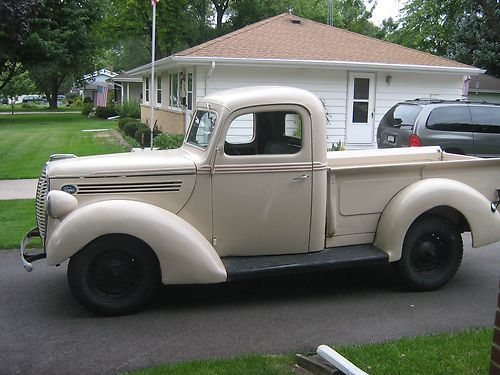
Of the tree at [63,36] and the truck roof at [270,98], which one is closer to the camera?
the truck roof at [270,98]

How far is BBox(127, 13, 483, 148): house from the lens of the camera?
51.0ft

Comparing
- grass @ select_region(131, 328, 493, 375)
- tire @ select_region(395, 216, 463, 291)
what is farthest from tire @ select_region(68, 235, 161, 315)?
tire @ select_region(395, 216, 463, 291)

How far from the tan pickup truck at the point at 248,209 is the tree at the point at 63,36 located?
23.3 metres

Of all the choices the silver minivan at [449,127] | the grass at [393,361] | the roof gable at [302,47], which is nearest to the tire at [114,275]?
the grass at [393,361]

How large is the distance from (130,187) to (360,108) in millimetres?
13014

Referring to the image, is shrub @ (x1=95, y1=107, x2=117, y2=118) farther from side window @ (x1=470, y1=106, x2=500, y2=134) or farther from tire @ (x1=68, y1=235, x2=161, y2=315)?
tire @ (x1=68, y1=235, x2=161, y2=315)

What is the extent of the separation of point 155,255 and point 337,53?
12.8m

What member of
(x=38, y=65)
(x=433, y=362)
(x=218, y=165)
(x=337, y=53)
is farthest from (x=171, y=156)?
(x=38, y=65)

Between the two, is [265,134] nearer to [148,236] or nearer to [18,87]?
[148,236]

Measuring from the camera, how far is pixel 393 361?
13.2 feet

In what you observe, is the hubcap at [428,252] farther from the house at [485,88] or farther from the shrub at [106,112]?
the shrub at [106,112]

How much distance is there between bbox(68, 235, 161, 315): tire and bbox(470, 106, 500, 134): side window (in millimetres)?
8464

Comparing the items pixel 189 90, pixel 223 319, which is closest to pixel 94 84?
pixel 189 90

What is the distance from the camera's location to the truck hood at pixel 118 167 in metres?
5.09
